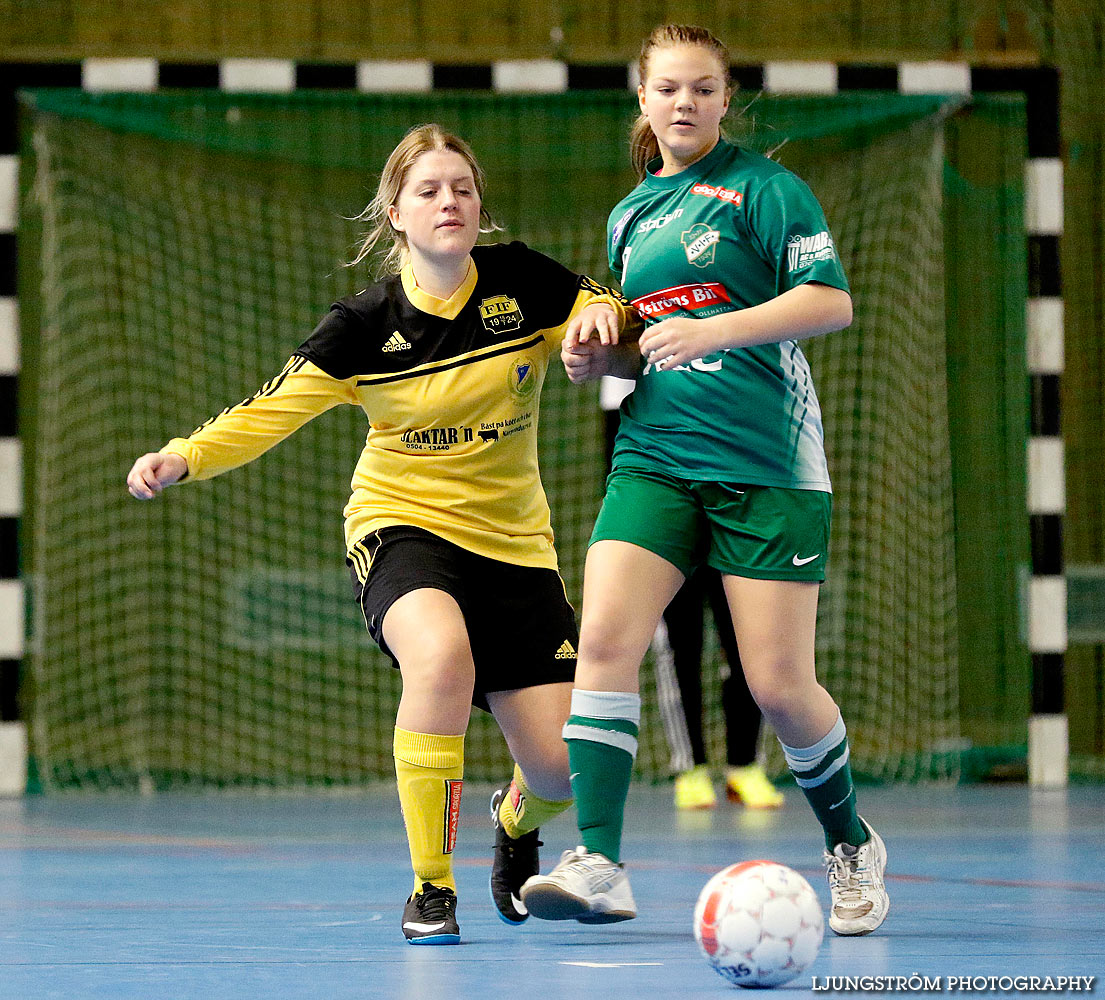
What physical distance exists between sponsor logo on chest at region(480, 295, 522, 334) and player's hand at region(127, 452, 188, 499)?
67 cm

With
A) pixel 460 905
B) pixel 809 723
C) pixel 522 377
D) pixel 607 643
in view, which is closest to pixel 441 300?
pixel 522 377

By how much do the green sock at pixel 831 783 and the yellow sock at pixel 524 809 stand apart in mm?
521

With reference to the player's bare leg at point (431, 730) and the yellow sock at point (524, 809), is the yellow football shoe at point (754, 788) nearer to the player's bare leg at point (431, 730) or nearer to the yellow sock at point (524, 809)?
the yellow sock at point (524, 809)

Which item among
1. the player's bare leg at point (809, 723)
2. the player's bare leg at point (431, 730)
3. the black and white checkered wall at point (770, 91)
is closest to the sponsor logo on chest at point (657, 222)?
the player's bare leg at point (809, 723)

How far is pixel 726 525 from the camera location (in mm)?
3031

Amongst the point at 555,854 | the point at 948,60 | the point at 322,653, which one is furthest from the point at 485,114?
the point at 555,854

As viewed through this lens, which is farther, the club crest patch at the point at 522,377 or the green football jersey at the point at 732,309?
the club crest patch at the point at 522,377

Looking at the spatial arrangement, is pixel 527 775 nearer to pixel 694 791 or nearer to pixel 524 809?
pixel 524 809

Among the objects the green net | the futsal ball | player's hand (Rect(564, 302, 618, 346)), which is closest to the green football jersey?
player's hand (Rect(564, 302, 618, 346))

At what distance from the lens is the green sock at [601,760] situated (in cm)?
297

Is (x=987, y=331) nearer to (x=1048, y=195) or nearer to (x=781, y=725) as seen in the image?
(x=1048, y=195)

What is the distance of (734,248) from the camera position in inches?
121

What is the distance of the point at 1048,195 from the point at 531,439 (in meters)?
4.44

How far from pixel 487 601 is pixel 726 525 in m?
0.54
